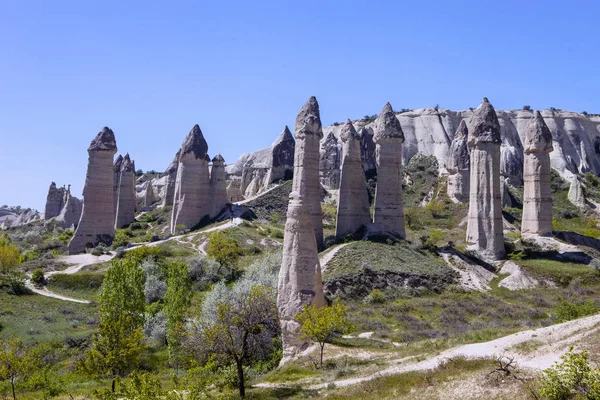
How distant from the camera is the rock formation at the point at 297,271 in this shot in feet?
71.8

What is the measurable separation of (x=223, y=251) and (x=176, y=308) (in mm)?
14193

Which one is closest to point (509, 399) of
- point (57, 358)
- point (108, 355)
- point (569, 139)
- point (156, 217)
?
point (108, 355)

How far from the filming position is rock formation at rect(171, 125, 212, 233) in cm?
5162

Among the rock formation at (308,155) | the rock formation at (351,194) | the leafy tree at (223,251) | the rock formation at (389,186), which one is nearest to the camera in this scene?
the rock formation at (308,155)

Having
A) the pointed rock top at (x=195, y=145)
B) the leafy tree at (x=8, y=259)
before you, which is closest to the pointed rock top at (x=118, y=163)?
the pointed rock top at (x=195, y=145)

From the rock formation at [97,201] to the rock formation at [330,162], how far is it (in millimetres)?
29031

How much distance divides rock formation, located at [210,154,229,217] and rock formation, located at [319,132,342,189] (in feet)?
64.0

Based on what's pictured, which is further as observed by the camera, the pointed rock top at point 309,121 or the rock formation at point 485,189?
the rock formation at point 485,189

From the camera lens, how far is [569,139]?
9706 centimetres

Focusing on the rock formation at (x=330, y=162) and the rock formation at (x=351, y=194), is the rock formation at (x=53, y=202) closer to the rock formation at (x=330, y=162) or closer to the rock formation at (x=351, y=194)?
the rock formation at (x=330, y=162)

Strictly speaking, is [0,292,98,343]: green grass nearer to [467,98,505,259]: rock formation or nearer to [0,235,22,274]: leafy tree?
[0,235,22,274]: leafy tree

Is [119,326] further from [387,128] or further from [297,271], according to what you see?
[387,128]

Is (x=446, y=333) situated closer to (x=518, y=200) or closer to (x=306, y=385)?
(x=306, y=385)

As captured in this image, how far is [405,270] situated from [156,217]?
3768 cm
